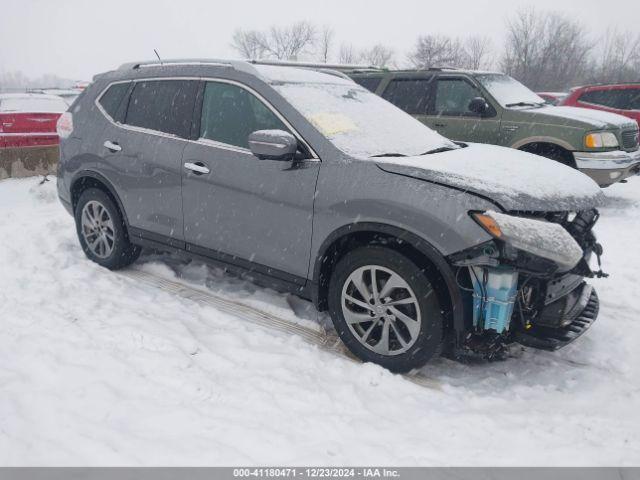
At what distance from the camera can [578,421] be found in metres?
2.76

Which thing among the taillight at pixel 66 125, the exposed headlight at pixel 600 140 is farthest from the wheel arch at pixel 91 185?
the exposed headlight at pixel 600 140

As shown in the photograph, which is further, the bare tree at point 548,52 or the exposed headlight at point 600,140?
the bare tree at point 548,52

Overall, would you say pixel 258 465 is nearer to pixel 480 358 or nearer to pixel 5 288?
pixel 480 358

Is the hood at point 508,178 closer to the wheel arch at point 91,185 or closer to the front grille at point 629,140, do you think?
the wheel arch at point 91,185

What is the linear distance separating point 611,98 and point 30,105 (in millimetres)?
11599

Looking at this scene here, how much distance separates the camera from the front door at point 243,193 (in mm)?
3387

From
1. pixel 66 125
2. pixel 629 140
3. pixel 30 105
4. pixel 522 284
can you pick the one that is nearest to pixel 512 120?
pixel 629 140

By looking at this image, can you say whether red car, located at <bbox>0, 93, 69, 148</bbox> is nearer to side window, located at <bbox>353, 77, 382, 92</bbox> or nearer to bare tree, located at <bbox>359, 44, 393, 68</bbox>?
side window, located at <bbox>353, 77, 382, 92</bbox>

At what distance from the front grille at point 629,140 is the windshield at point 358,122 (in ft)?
15.5

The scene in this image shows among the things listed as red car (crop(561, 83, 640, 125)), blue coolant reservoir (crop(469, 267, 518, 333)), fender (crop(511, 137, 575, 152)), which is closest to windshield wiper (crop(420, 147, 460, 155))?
blue coolant reservoir (crop(469, 267, 518, 333))

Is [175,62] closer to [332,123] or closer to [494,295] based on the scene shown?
[332,123]

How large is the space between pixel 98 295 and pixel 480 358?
2.96 metres
